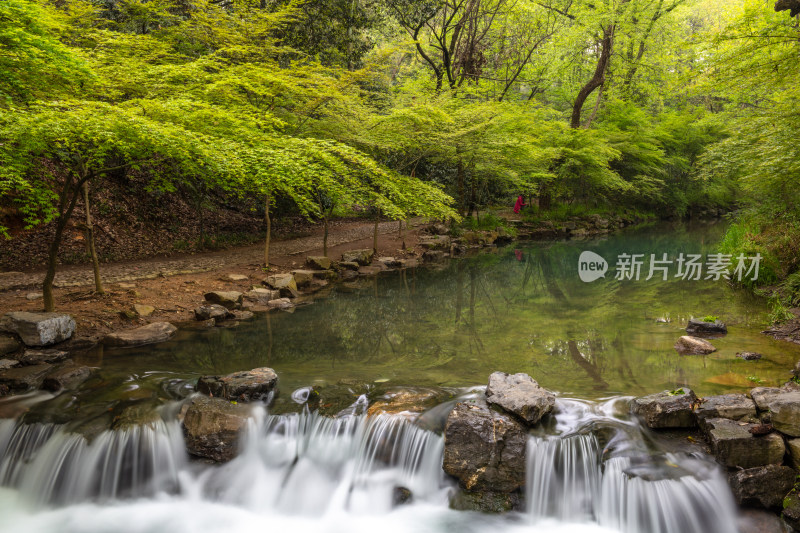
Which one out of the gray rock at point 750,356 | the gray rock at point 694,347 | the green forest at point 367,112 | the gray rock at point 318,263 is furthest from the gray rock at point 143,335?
the gray rock at point 750,356

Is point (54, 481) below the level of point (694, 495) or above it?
below

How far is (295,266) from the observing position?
12.8m

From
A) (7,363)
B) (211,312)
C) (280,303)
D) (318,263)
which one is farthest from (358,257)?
(7,363)

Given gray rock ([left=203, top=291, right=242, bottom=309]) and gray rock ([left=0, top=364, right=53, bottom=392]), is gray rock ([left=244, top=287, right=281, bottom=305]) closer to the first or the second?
gray rock ([left=203, top=291, right=242, bottom=309])

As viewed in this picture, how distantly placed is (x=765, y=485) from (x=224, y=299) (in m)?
8.57

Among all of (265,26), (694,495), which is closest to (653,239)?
(265,26)

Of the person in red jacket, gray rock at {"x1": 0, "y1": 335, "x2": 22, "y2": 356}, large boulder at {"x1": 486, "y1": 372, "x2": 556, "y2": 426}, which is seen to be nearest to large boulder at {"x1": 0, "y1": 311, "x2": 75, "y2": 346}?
gray rock at {"x1": 0, "y1": 335, "x2": 22, "y2": 356}

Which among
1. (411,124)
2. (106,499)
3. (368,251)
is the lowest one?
(106,499)

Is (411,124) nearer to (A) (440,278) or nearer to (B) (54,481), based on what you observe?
(A) (440,278)

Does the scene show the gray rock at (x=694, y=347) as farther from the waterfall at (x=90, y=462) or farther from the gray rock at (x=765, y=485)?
the waterfall at (x=90, y=462)

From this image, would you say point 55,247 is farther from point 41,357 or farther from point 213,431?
point 213,431

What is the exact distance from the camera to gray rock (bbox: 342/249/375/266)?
1382cm

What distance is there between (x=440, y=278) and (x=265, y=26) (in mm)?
7644

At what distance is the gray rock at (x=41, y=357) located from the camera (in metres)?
6.64
